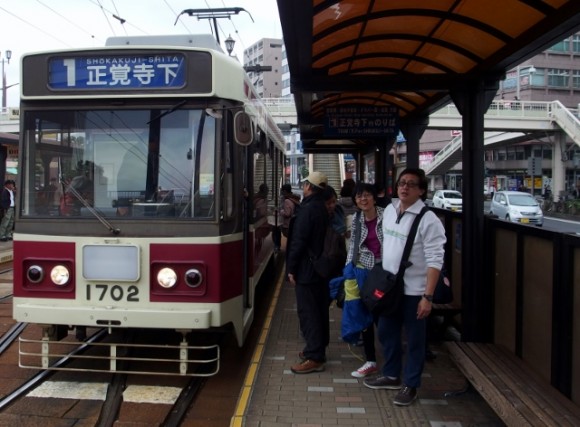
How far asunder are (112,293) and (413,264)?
2483 mm

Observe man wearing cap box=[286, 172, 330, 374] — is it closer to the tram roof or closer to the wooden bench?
the wooden bench

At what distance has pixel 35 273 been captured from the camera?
15.5 feet

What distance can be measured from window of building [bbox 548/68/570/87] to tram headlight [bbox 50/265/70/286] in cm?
6194

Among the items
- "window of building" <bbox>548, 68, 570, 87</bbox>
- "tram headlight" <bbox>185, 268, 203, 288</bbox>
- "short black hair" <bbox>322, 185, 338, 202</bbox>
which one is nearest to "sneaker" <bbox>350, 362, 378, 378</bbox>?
"short black hair" <bbox>322, 185, 338, 202</bbox>

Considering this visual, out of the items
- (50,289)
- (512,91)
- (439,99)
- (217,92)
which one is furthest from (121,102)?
(512,91)

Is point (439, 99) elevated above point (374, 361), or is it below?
above

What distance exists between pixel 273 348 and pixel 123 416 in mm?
1982

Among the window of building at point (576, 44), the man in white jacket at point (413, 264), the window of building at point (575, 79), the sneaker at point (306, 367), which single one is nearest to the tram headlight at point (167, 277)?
the sneaker at point (306, 367)

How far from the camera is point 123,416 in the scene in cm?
436

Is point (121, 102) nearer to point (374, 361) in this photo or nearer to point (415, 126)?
point (374, 361)

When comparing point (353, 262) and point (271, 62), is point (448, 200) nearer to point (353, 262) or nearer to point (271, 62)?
point (353, 262)

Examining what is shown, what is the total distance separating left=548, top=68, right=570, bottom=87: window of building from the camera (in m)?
57.4

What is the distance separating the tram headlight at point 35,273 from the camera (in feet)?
15.5

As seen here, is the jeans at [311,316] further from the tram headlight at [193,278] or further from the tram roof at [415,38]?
the tram roof at [415,38]
